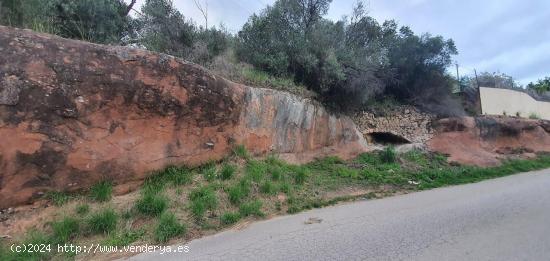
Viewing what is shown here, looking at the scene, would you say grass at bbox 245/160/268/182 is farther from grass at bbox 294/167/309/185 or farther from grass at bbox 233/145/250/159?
grass at bbox 294/167/309/185

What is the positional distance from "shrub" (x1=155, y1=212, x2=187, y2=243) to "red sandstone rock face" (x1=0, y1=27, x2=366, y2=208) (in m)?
1.45

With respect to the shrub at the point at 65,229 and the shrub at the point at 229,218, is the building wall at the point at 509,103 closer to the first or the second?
the shrub at the point at 229,218

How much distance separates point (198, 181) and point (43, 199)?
270 centimetres

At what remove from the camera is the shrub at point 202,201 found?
5.93 meters

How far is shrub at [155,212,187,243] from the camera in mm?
5159

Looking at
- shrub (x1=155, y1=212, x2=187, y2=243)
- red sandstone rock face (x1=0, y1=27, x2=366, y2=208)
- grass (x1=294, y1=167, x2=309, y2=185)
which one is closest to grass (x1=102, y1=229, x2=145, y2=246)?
shrub (x1=155, y1=212, x2=187, y2=243)

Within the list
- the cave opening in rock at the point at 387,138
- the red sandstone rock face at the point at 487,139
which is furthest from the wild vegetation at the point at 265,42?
the red sandstone rock face at the point at 487,139

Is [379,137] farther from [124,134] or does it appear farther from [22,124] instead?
[22,124]

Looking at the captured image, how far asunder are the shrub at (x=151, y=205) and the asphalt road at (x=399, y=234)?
1.08 m

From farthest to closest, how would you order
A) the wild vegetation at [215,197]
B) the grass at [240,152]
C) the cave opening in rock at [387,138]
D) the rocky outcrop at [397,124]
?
the cave opening in rock at [387,138] → the rocky outcrop at [397,124] → the grass at [240,152] → the wild vegetation at [215,197]

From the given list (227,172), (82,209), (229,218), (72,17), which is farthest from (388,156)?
(72,17)

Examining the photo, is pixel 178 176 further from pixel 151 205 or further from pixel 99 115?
pixel 99 115

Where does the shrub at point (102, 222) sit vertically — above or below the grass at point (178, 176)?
below

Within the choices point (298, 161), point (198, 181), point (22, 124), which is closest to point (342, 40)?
point (298, 161)
